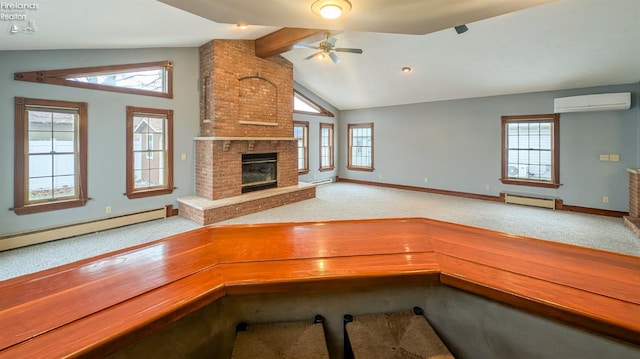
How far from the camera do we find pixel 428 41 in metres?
5.31

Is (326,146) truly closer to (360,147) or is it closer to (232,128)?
(360,147)

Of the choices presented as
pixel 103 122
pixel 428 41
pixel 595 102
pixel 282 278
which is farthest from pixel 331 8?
pixel 595 102

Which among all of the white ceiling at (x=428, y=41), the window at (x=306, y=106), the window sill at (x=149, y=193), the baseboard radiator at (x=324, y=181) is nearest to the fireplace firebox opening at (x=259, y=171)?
the window sill at (x=149, y=193)

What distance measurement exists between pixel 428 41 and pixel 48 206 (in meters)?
6.63

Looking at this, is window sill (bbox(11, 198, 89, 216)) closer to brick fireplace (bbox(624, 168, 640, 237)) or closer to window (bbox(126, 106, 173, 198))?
window (bbox(126, 106, 173, 198))

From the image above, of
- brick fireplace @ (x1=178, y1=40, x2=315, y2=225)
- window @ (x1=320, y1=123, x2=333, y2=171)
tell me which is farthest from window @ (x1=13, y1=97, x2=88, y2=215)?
window @ (x1=320, y1=123, x2=333, y2=171)

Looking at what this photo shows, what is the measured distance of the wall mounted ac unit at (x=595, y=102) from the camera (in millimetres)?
5262

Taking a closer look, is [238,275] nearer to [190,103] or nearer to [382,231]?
[382,231]

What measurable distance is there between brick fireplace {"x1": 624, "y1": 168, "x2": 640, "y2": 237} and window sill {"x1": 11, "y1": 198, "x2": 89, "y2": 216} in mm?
8667

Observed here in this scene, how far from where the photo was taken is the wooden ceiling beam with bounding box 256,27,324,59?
16.2 feet

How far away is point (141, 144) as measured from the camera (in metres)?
5.16

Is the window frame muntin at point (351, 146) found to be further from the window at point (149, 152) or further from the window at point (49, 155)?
the window at point (49, 155)

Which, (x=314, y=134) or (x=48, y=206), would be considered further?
(x=314, y=134)

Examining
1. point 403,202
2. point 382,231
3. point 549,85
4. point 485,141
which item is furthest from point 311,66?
point 382,231
